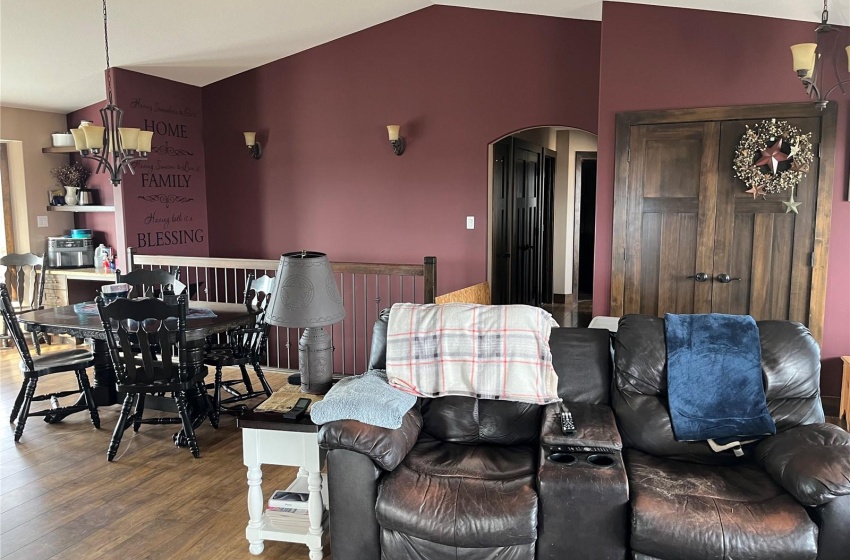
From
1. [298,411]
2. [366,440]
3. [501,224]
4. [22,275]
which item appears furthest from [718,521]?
[22,275]

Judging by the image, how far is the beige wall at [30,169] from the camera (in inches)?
255

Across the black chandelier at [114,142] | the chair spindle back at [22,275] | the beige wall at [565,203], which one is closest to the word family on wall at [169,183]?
the chair spindle back at [22,275]

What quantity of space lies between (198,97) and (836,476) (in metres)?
6.48

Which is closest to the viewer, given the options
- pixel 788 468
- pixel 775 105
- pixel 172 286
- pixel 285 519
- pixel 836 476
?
pixel 836 476

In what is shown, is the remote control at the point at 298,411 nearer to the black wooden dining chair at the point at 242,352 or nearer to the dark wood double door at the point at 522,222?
the black wooden dining chair at the point at 242,352

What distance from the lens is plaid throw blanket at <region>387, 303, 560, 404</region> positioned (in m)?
2.93

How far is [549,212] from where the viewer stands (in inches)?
341

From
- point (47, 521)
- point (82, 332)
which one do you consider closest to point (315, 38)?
point (82, 332)

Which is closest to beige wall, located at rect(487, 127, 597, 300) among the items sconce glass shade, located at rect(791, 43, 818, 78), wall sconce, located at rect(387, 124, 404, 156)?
wall sconce, located at rect(387, 124, 404, 156)

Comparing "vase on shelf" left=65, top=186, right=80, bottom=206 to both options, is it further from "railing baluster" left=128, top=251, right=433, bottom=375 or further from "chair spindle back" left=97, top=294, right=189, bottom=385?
"chair spindle back" left=97, top=294, right=189, bottom=385

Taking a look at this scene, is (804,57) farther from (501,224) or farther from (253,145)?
(253,145)

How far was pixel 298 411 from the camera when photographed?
9.15 ft

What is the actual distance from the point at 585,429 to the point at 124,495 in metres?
2.40

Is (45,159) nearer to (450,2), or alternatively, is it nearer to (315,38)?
(315,38)
